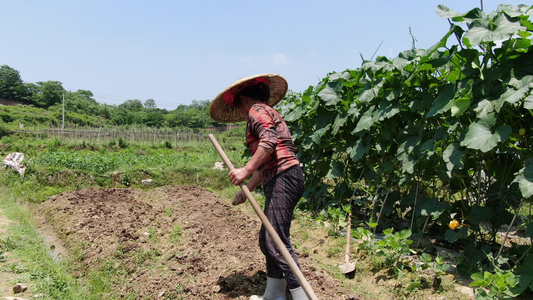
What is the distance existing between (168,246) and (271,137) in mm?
2626

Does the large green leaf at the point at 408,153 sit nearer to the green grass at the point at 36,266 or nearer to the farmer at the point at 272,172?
Result: the farmer at the point at 272,172

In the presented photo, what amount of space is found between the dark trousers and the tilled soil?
53cm

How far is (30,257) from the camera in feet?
13.0

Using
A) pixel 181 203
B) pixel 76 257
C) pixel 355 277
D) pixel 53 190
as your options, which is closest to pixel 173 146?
pixel 53 190

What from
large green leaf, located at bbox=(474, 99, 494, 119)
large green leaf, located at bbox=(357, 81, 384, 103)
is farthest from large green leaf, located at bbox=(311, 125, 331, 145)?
large green leaf, located at bbox=(474, 99, 494, 119)

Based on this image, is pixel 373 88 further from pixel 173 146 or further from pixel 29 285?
pixel 173 146

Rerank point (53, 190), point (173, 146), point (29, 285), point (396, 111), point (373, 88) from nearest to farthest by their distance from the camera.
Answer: point (29, 285)
point (396, 111)
point (373, 88)
point (53, 190)
point (173, 146)

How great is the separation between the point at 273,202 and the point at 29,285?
A: 2.44m

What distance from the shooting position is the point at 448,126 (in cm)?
323

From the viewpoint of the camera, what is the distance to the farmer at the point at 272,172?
2424 millimetres

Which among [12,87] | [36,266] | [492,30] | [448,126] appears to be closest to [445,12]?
[492,30]

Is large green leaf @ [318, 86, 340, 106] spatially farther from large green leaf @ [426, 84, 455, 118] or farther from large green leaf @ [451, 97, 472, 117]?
large green leaf @ [451, 97, 472, 117]

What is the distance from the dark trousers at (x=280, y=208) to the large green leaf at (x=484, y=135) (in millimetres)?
1242

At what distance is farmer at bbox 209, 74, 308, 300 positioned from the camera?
7.95ft
